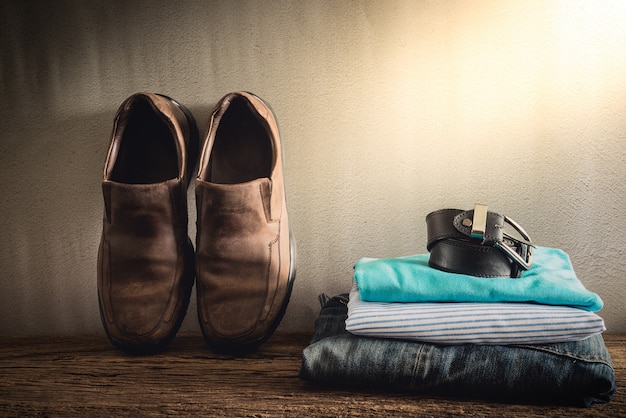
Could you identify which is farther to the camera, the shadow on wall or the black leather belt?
the shadow on wall

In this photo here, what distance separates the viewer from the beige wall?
0.87 meters

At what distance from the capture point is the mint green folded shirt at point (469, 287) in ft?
1.96

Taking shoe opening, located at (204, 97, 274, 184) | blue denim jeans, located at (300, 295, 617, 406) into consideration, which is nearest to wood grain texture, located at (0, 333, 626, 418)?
blue denim jeans, located at (300, 295, 617, 406)

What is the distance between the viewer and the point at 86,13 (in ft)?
3.13

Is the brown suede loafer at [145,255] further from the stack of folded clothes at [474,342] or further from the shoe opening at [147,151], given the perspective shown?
the stack of folded clothes at [474,342]

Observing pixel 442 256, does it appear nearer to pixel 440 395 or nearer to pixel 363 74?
pixel 440 395

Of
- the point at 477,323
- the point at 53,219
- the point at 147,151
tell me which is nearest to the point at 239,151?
the point at 147,151

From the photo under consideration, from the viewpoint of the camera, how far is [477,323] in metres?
0.58

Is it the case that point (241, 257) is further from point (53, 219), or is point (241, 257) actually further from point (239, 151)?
point (53, 219)

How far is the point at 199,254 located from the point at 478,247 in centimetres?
48

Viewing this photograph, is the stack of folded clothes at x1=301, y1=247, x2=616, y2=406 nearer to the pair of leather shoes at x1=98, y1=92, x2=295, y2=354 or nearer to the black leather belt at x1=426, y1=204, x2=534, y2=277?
the black leather belt at x1=426, y1=204, x2=534, y2=277

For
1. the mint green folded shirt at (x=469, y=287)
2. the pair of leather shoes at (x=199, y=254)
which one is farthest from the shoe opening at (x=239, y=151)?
the mint green folded shirt at (x=469, y=287)

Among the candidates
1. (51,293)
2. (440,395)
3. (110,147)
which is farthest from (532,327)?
(51,293)

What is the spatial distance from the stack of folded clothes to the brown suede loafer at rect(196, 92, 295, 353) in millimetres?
171
